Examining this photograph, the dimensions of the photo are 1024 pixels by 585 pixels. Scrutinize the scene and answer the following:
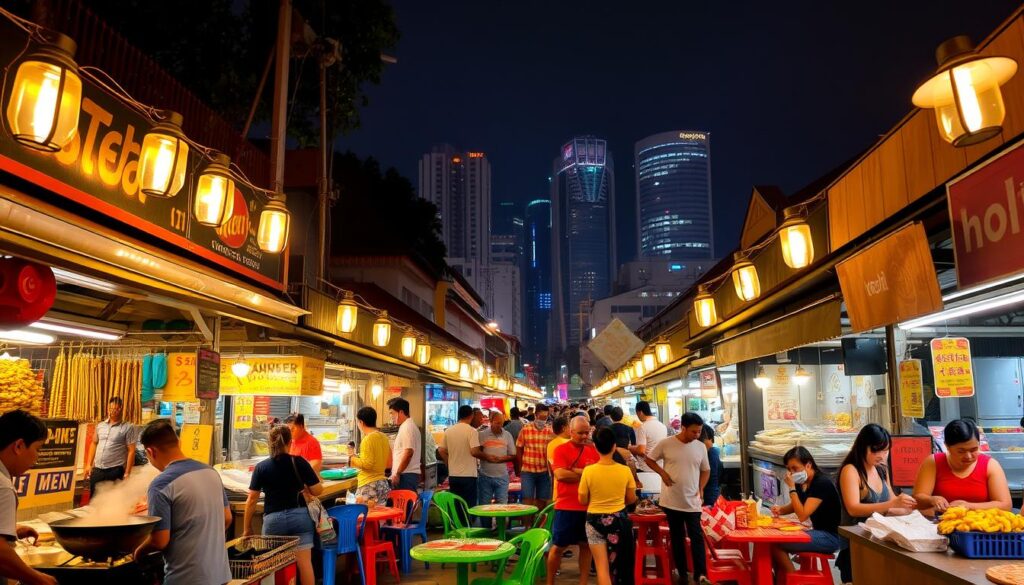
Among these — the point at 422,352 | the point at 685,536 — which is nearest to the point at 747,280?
the point at 685,536

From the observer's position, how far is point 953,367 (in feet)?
29.1

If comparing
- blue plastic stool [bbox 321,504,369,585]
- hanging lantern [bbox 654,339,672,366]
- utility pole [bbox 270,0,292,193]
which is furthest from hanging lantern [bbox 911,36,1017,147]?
hanging lantern [bbox 654,339,672,366]

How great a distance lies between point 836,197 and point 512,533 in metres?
7.78

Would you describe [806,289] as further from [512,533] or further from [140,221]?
[140,221]

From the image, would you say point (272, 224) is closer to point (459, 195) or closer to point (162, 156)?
point (162, 156)

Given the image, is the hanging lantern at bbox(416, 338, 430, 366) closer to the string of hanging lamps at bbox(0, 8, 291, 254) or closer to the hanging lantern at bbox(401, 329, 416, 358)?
the hanging lantern at bbox(401, 329, 416, 358)

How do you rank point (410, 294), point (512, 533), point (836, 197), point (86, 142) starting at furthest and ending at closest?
point (410, 294), point (512, 533), point (836, 197), point (86, 142)

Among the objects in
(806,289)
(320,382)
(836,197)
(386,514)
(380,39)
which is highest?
(380,39)

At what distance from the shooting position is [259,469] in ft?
23.0

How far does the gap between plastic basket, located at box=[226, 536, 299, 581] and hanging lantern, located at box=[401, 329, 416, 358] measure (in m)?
7.82

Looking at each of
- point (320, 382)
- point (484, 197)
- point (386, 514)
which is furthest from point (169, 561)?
point (484, 197)

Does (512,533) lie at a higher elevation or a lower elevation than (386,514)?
lower

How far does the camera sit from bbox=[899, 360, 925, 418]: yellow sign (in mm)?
7301

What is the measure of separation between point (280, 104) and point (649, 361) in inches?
481
